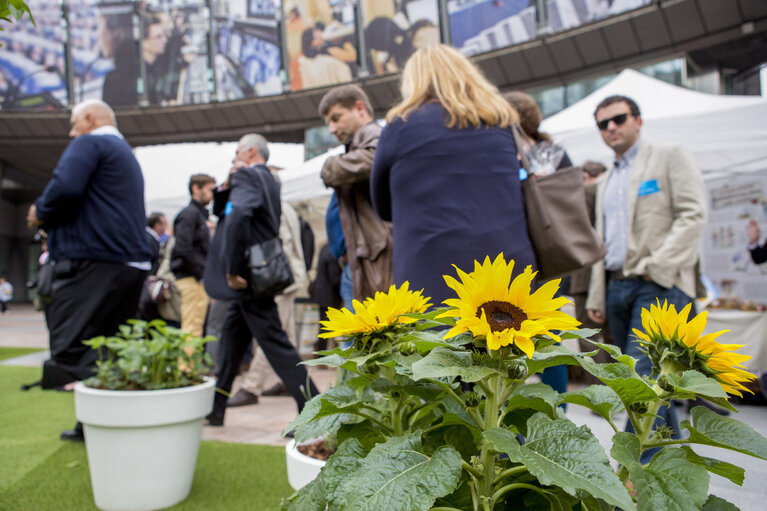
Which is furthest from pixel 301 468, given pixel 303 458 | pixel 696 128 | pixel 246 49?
pixel 246 49

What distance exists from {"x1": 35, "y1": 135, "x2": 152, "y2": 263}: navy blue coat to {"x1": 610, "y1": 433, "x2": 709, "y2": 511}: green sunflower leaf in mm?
3000

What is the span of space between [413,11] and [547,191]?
14959 millimetres

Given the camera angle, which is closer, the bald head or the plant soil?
the plant soil

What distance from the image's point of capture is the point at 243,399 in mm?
4504

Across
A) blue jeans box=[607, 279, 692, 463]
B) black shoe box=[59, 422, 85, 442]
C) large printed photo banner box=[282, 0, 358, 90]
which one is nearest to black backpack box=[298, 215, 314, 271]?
black shoe box=[59, 422, 85, 442]

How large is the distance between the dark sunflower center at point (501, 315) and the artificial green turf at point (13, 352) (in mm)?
8146

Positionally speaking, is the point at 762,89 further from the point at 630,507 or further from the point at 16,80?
the point at 16,80

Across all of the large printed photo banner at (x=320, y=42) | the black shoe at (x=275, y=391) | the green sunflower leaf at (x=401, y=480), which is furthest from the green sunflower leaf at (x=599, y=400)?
the large printed photo banner at (x=320, y=42)

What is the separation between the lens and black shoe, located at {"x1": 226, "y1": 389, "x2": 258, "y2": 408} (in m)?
4.43

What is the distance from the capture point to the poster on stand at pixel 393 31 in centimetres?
1548

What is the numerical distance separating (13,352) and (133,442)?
7.10m

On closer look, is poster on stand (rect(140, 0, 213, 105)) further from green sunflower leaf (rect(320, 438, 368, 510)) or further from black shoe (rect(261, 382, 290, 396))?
green sunflower leaf (rect(320, 438, 368, 510))

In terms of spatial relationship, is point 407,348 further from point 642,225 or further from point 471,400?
point 642,225

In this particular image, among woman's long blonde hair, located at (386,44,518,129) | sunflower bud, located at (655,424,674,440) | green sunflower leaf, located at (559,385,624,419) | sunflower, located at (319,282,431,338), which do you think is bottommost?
sunflower bud, located at (655,424,674,440)
